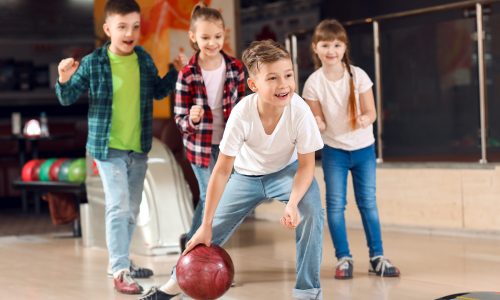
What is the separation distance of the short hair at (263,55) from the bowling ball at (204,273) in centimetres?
75

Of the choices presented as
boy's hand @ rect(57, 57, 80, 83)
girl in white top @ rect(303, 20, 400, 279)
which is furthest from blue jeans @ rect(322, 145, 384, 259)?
boy's hand @ rect(57, 57, 80, 83)

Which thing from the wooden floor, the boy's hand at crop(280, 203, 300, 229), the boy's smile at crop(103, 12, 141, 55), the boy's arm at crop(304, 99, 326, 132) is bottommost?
the wooden floor

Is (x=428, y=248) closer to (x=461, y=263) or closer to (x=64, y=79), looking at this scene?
(x=461, y=263)

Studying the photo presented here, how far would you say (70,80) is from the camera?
14.6 ft

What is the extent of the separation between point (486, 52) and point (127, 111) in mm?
2925

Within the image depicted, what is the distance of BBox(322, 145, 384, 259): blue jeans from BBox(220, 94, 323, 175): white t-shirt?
2.96 ft

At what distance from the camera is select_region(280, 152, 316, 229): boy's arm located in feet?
11.5

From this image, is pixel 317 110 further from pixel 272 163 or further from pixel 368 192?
pixel 272 163

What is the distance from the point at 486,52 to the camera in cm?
637

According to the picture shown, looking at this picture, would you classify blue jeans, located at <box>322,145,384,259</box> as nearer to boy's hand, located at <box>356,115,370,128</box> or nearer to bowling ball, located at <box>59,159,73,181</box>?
boy's hand, located at <box>356,115,370,128</box>

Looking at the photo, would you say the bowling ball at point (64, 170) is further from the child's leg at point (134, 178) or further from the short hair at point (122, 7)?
the short hair at point (122, 7)

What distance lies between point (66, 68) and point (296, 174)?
1.34 metres

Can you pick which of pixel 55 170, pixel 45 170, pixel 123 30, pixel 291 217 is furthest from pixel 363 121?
pixel 45 170

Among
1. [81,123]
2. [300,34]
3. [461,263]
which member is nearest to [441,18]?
[300,34]
